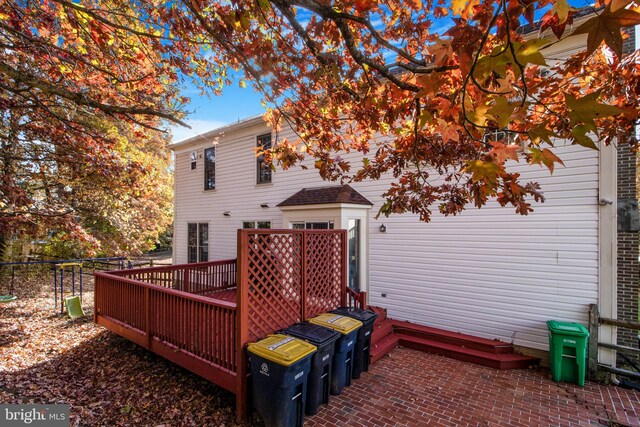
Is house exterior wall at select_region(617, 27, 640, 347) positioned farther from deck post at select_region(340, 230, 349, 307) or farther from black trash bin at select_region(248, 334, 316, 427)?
black trash bin at select_region(248, 334, 316, 427)

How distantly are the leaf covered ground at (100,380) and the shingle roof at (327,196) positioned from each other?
4.62 meters

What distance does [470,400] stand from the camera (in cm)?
443

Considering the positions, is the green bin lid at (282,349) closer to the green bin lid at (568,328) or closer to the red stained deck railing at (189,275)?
the red stained deck railing at (189,275)

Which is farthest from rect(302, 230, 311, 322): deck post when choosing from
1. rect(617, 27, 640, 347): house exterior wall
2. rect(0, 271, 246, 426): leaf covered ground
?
rect(617, 27, 640, 347): house exterior wall

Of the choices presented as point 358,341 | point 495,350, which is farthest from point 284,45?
point 495,350

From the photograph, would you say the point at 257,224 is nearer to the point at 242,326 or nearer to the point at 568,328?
the point at 242,326

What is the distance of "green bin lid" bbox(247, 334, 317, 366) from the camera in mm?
3303

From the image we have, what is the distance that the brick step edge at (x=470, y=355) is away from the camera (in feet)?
18.1

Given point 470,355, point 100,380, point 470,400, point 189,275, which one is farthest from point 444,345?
point 100,380

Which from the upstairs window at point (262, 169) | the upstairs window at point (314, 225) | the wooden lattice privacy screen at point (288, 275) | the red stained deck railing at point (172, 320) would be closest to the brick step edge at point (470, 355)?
the wooden lattice privacy screen at point (288, 275)

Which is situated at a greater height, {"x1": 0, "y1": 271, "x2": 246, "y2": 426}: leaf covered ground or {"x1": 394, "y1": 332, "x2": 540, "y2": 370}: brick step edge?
{"x1": 0, "y1": 271, "x2": 246, "y2": 426}: leaf covered ground

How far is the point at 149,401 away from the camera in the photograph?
407 centimetres

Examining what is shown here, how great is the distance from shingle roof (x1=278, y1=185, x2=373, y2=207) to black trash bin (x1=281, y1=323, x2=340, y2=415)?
12.1ft

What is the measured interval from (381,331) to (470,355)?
176cm
